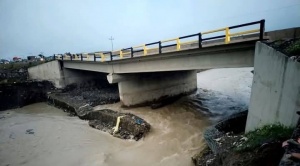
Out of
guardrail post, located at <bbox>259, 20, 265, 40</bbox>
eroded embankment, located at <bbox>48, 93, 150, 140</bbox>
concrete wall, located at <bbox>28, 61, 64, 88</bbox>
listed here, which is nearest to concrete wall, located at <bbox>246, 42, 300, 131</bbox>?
guardrail post, located at <bbox>259, 20, 265, 40</bbox>

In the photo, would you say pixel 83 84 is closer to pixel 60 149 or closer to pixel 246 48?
pixel 60 149

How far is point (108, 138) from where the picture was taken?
15.2 m

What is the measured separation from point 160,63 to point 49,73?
2242 cm

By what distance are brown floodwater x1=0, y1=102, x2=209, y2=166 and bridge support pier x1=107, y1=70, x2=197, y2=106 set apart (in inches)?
53.9

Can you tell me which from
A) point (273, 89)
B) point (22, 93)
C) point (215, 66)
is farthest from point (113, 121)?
point (22, 93)

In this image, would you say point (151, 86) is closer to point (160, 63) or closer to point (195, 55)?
point (160, 63)

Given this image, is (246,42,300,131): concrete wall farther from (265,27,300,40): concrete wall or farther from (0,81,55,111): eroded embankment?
(0,81,55,111): eroded embankment

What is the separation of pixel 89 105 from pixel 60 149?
331 inches

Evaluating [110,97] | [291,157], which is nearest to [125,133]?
[110,97]

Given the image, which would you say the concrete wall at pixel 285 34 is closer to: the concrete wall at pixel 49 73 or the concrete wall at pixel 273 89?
the concrete wall at pixel 273 89

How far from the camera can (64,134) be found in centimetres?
1683

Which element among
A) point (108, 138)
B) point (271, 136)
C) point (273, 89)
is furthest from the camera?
point (108, 138)

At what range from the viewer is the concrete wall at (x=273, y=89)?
733 cm

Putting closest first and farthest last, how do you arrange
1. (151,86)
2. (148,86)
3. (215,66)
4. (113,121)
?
(215,66) < (113,121) < (148,86) < (151,86)
